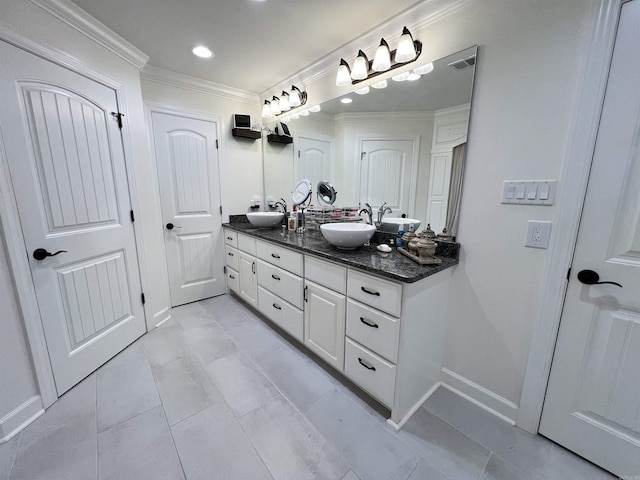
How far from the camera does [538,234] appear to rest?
1219 millimetres

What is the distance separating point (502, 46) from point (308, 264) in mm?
1545

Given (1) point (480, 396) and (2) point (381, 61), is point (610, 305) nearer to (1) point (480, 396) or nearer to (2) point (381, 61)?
(1) point (480, 396)

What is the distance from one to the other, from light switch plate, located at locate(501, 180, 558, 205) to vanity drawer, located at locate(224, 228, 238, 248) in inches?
89.4

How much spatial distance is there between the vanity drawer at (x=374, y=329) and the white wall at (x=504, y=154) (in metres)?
0.53

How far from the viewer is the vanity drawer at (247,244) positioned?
2363mm

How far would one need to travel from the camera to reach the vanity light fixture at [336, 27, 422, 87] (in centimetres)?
147

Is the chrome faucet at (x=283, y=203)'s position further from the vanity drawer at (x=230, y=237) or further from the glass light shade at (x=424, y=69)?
the glass light shade at (x=424, y=69)

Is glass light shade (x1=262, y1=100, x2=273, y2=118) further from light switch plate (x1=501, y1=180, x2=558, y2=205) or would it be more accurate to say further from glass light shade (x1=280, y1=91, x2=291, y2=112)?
→ light switch plate (x1=501, y1=180, x2=558, y2=205)

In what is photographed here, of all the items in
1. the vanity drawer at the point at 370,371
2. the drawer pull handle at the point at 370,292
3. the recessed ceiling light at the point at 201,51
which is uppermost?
the recessed ceiling light at the point at 201,51

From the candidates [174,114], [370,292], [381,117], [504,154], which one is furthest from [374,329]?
[174,114]

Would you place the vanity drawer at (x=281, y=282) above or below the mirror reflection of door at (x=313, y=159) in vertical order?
below

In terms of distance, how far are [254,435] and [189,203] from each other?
2.16m

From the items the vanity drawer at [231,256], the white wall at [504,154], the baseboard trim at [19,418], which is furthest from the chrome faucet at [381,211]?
the baseboard trim at [19,418]

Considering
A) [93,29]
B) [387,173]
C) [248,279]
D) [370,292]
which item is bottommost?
[248,279]
